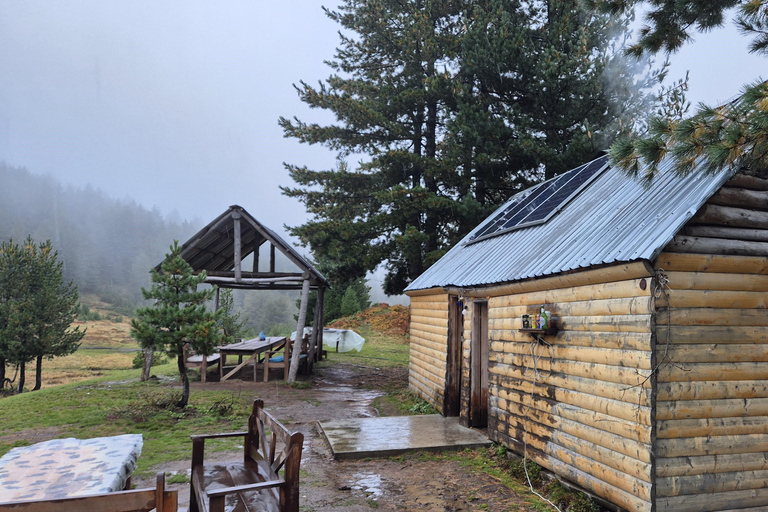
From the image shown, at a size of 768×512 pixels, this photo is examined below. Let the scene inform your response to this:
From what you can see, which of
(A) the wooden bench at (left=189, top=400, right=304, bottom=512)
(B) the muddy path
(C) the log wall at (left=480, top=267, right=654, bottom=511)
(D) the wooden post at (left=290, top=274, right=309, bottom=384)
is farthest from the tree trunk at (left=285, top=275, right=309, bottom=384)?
(A) the wooden bench at (left=189, top=400, right=304, bottom=512)

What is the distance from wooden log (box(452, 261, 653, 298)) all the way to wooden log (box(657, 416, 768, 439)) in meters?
1.57

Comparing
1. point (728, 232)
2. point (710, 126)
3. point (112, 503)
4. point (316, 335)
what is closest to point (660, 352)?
point (728, 232)

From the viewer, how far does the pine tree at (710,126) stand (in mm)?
4266

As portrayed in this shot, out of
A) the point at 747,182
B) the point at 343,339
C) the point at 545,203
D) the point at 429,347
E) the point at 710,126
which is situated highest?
the point at 545,203

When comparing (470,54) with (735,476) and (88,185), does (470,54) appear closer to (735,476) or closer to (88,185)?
(735,476)

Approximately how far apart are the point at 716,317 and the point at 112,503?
5765 mm

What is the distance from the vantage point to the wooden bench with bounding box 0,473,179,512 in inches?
104

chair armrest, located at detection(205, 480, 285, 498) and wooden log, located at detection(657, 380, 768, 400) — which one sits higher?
wooden log, located at detection(657, 380, 768, 400)

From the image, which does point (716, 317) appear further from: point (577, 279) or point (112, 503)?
point (112, 503)

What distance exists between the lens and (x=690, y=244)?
16.1 ft

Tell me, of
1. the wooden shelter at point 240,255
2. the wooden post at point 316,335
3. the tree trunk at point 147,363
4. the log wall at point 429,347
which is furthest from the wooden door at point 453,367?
the tree trunk at point 147,363

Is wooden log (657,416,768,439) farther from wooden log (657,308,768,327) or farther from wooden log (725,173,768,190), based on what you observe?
wooden log (725,173,768,190)

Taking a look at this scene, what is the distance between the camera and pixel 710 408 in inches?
191

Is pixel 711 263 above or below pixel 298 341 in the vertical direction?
above
